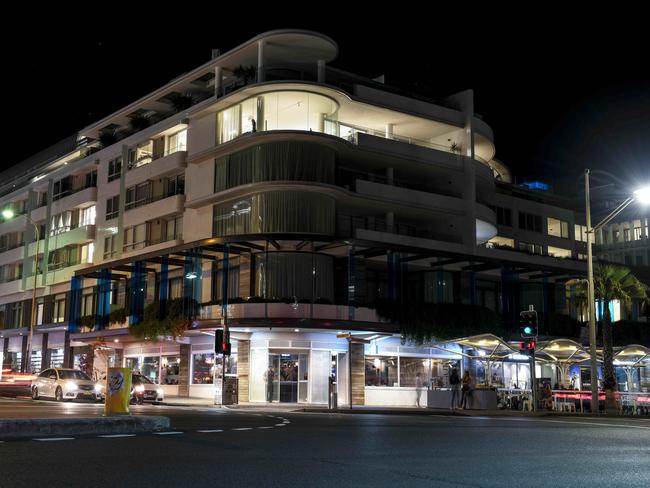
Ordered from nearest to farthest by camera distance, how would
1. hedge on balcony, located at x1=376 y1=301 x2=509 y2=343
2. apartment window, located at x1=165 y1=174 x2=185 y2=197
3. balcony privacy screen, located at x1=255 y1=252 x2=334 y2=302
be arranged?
balcony privacy screen, located at x1=255 y1=252 x2=334 y2=302, hedge on balcony, located at x1=376 y1=301 x2=509 y2=343, apartment window, located at x1=165 y1=174 x2=185 y2=197

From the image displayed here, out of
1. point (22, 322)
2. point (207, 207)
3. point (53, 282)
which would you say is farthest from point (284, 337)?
point (22, 322)

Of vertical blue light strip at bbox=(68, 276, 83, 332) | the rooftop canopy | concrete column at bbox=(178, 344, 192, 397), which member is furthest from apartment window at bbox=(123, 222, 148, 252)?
the rooftop canopy

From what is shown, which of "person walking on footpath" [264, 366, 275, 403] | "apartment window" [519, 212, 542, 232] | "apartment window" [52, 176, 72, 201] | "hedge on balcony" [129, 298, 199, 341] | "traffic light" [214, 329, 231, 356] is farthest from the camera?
"apartment window" [519, 212, 542, 232]

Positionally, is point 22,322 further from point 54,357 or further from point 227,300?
point 227,300

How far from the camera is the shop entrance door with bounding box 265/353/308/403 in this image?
39188 millimetres

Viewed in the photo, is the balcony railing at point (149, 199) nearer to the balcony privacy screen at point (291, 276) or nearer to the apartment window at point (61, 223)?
the balcony privacy screen at point (291, 276)

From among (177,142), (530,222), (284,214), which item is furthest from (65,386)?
(530,222)

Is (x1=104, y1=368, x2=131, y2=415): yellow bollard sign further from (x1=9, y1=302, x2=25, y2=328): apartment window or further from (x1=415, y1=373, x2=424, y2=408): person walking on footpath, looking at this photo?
(x1=9, y1=302, x2=25, y2=328): apartment window

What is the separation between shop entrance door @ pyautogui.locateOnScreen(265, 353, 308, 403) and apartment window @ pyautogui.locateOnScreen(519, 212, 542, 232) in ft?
85.8

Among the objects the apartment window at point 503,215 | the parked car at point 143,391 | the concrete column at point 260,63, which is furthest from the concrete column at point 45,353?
the apartment window at point 503,215

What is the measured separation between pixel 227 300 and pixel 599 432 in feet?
80.5

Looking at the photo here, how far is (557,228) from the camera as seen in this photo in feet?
206

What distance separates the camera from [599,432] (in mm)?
17500

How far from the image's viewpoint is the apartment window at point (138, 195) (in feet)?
164
